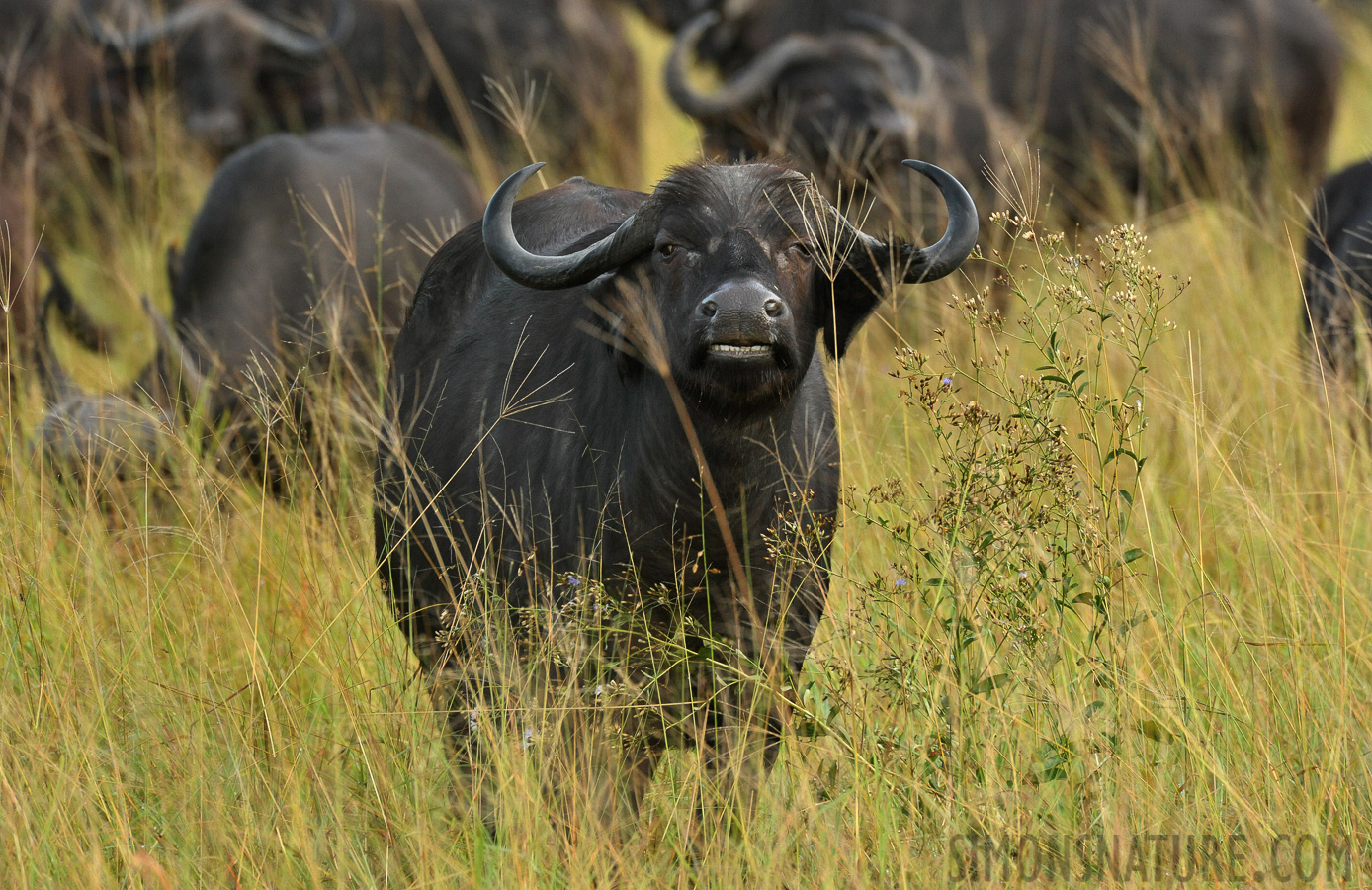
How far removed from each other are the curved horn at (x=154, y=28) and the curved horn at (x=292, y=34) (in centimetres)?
18

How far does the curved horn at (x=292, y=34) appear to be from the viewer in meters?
10.8

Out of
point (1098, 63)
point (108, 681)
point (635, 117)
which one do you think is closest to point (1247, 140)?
point (1098, 63)

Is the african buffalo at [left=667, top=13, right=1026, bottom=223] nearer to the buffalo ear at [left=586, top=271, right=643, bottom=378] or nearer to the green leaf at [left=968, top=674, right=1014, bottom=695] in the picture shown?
the buffalo ear at [left=586, top=271, right=643, bottom=378]

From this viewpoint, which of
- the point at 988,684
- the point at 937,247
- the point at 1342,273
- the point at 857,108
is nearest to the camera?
the point at 988,684

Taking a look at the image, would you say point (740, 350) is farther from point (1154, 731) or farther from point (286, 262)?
point (286, 262)

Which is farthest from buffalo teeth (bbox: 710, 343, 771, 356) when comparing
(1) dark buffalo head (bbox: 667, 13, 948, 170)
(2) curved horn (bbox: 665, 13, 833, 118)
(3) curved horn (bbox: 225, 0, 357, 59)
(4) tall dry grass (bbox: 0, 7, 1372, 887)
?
(3) curved horn (bbox: 225, 0, 357, 59)

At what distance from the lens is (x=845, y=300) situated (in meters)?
3.52

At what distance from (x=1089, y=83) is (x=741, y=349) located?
23.7ft

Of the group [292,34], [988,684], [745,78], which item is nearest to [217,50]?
[292,34]

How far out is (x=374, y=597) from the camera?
3850 millimetres

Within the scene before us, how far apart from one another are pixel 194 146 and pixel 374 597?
261 inches

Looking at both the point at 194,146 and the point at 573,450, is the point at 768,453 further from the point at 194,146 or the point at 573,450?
the point at 194,146

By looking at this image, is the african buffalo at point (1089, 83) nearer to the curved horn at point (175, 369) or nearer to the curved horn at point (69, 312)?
the curved horn at point (69, 312)

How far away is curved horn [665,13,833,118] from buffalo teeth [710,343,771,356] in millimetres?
6350
